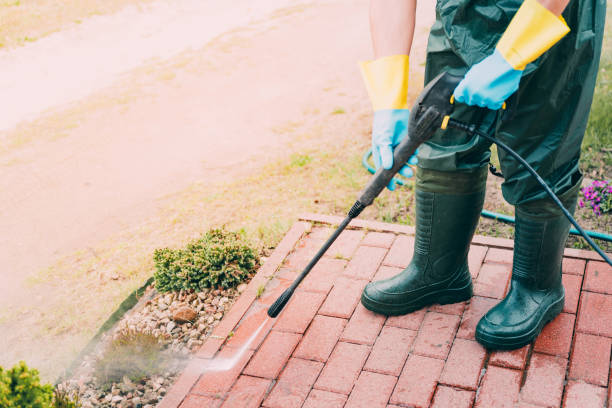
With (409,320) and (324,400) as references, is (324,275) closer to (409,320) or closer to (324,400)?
(409,320)

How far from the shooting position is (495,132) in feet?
6.78

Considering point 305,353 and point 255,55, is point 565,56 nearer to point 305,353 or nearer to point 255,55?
point 305,353

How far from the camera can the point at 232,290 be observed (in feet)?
9.30

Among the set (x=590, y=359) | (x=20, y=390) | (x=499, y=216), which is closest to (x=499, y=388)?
(x=590, y=359)

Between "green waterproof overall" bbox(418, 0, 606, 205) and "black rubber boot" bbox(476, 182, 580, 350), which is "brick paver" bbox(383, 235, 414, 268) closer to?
"black rubber boot" bbox(476, 182, 580, 350)

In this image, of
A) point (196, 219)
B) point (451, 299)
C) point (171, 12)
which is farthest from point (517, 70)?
point (171, 12)

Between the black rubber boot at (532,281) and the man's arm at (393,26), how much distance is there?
767 mm

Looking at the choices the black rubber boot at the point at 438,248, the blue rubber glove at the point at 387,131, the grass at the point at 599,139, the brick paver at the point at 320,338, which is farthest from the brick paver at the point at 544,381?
the grass at the point at 599,139

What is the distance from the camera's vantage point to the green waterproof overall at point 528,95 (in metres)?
1.87

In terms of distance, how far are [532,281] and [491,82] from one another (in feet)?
3.00

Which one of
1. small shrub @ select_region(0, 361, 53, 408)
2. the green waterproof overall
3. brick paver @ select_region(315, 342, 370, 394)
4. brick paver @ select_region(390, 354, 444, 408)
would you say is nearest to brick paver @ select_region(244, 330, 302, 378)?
brick paver @ select_region(315, 342, 370, 394)

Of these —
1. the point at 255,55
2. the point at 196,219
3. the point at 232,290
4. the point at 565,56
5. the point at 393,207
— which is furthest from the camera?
the point at 255,55

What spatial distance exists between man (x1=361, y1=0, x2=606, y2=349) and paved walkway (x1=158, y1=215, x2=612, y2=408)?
0.10 metres

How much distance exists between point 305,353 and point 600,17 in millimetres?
1616
